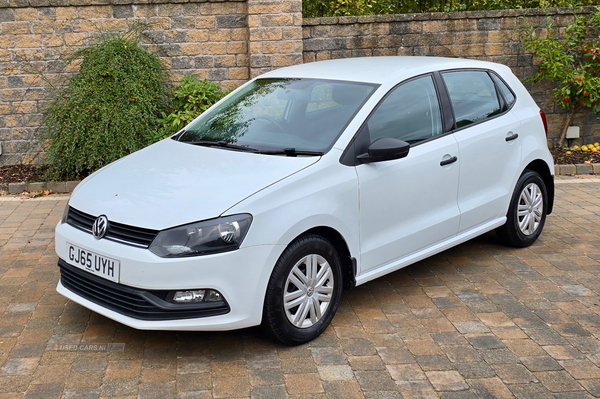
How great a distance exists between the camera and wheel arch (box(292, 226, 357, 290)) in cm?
430

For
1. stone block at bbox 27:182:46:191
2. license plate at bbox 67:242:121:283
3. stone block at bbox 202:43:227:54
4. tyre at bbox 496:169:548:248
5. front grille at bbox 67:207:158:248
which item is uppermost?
stone block at bbox 202:43:227:54

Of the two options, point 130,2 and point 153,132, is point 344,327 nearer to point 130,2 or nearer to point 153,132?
point 153,132

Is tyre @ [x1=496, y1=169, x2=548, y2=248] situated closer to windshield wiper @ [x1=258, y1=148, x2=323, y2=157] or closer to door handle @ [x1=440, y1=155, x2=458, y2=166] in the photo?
door handle @ [x1=440, y1=155, x2=458, y2=166]

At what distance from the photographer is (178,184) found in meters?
4.19

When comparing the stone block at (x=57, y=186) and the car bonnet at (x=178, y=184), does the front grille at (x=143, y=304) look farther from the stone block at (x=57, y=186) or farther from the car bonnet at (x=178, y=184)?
the stone block at (x=57, y=186)

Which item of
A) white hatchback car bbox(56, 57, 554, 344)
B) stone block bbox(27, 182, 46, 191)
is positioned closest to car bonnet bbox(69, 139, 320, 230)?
white hatchback car bbox(56, 57, 554, 344)

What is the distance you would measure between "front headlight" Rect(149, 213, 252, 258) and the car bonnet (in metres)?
0.05

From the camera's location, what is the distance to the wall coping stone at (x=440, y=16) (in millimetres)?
9703

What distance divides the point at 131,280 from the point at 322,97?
2030 mm

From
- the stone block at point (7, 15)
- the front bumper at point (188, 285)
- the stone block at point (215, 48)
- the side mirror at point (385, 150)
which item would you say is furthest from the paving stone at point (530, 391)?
the stone block at point (7, 15)

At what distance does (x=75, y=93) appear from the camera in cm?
870

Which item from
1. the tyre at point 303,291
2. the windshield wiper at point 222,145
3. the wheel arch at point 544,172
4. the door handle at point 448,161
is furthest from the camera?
the wheel arch at point 544,172

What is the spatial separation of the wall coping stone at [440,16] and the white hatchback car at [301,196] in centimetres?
408

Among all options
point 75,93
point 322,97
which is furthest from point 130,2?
point 322,97
